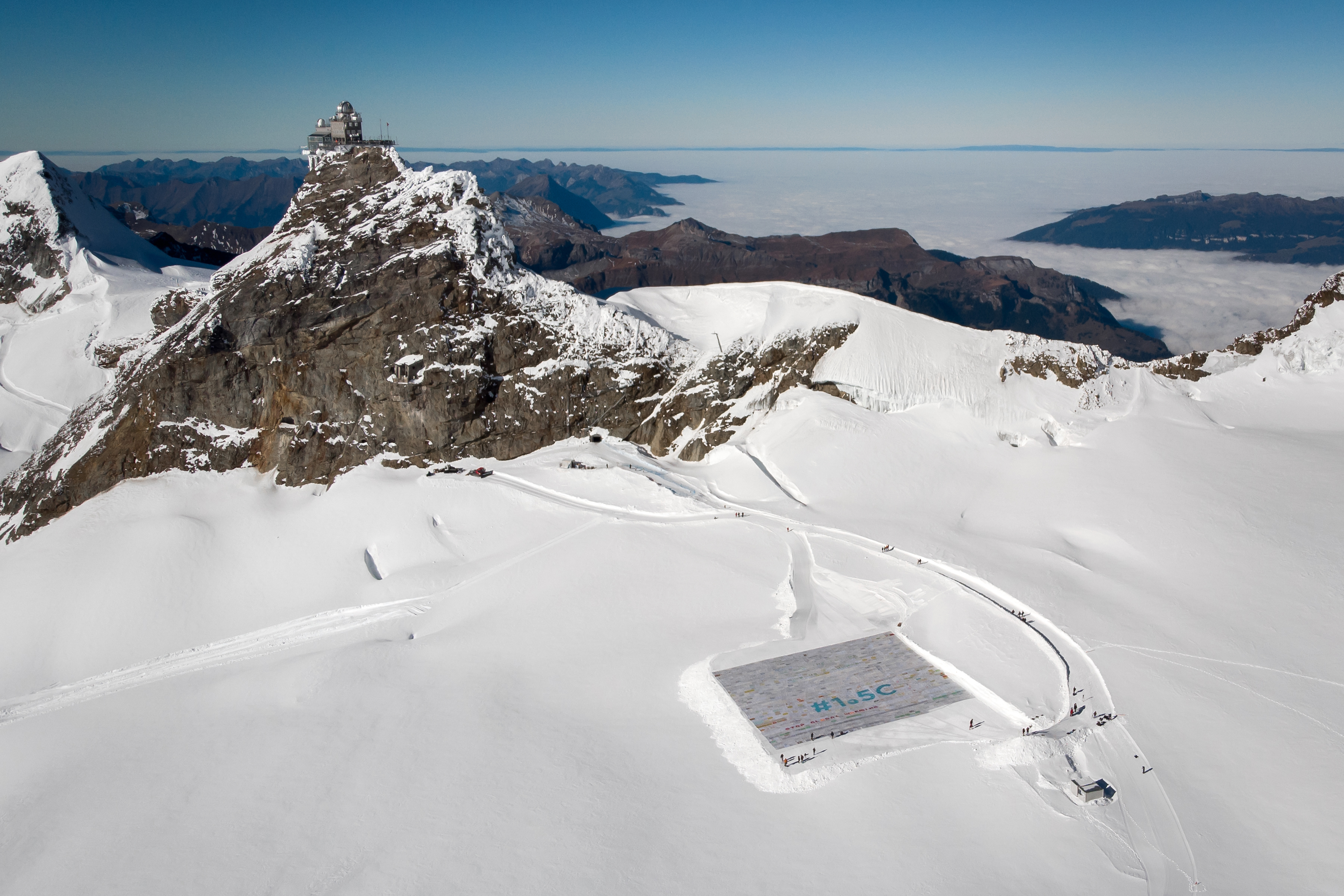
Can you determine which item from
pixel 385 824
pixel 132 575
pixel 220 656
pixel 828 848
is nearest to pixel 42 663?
pixel 132 575

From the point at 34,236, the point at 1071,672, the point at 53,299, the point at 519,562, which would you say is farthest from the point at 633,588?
the point at 34,236

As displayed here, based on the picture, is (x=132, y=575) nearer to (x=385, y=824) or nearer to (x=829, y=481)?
(x=385, y=824)

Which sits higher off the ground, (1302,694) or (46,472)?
(1302,694)

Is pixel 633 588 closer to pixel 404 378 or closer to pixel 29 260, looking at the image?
pixel 404 378

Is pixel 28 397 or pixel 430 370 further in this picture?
pixel 28 397

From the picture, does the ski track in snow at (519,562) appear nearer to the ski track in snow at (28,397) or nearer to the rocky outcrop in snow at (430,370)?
the rocky outcrop in snow at (430,370)

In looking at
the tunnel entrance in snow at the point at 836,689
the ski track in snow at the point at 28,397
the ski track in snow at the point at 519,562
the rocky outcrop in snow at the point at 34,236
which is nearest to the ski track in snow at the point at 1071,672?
the ski track in snow at the point at 519,562
